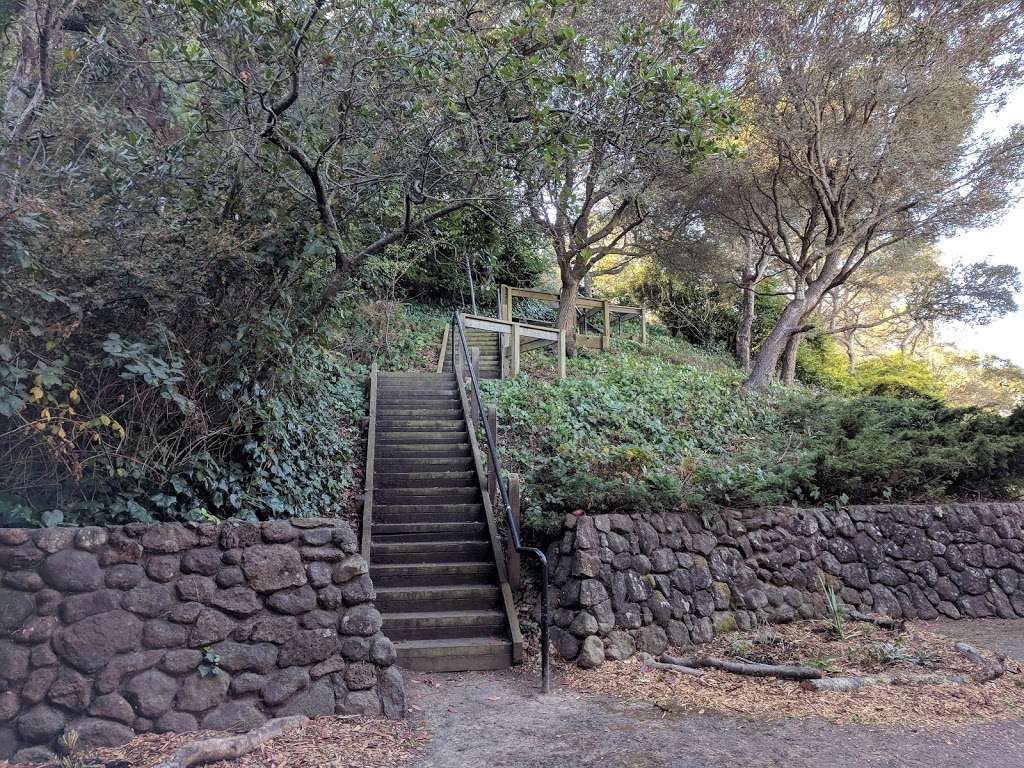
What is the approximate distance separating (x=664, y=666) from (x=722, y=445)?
5215mm

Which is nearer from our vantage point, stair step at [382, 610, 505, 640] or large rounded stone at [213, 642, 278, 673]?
large rounded stone at [213, 642, 278, 673]

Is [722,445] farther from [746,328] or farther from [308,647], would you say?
[746,328]

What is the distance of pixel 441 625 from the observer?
209 inches

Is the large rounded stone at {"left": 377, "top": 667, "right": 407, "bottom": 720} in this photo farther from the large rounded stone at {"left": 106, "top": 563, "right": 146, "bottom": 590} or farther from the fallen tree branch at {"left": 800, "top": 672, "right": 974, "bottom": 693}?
the fallen tree branch at {"left": 800, "top": 672, "right": 974, "bottom": 693}

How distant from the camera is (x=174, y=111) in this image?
4.39 metres

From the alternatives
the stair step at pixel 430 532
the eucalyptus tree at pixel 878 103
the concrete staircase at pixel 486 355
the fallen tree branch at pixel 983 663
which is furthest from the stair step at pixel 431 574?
the eucalyptus tree at pixel 878 103

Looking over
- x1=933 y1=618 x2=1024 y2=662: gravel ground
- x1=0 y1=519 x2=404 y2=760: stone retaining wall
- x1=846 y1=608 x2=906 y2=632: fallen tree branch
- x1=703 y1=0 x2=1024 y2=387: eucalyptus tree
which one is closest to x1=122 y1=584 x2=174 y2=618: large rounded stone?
x1=0 y1=519 x2=404 y2=760: stone retaining wall

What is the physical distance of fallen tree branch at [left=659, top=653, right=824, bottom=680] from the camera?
15.2 ft

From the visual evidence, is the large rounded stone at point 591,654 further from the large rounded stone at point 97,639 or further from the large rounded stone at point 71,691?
the large rounded stone at point 71,691

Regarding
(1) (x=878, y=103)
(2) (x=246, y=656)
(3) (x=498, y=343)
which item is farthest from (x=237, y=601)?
(1) (x=878, y=103)

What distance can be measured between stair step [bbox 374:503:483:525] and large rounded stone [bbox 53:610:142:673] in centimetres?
309

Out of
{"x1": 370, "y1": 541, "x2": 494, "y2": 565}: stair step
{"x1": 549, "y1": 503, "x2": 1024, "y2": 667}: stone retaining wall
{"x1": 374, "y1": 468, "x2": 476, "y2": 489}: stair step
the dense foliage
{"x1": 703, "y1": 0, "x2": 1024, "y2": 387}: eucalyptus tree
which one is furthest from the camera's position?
{"x1": 703, "y1": 0, "x2": 1024, "y2": 387}: eucalyptus tree

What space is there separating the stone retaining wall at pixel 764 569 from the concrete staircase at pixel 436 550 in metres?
0.61

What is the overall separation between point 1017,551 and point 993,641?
193cm
